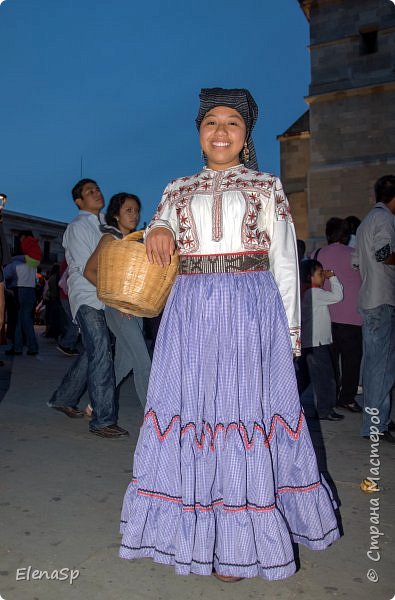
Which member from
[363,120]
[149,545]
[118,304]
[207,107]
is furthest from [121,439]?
[363,120]

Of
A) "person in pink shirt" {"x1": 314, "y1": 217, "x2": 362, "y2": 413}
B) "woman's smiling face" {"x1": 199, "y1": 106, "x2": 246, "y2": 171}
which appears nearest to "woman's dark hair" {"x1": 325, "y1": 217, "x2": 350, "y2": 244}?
"person in pink shirt" {"x1": 314, "y1": 217, "x2": 362, "y2": 413}

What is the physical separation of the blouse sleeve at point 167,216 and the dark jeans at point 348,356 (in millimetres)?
3826

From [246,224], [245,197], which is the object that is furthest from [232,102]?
[246,224]

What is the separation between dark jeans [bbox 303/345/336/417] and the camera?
5.34 meters

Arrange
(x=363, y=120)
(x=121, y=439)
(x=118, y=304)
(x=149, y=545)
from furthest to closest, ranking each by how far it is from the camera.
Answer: (x=363, y=120) → (x=121, y=439) → (x=118, y=304) → (x=149, y=545)

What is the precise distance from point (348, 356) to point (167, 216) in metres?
3.89

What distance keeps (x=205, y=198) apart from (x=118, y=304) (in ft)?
3.95

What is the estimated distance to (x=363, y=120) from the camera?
679 inches

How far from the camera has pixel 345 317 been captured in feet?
19.9

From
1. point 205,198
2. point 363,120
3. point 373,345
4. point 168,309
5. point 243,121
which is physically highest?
point 363,120

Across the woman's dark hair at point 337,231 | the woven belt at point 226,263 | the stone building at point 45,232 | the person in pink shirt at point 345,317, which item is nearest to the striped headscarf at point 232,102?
the woven belt at point 226,263

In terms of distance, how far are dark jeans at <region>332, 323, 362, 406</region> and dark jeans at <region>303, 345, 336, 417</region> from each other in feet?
1.85

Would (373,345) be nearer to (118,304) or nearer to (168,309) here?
(118,304)

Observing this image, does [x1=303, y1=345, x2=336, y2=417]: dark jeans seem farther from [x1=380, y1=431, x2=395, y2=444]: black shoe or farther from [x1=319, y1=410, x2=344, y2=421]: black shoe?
[x1=380, y1=431, x2=395, y2=444]: black shoe
